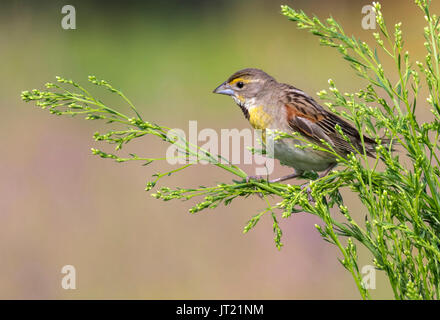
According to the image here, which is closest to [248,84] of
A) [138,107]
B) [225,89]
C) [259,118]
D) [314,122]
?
[225,89]

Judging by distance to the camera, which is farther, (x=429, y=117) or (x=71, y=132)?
(x=71, y=132)

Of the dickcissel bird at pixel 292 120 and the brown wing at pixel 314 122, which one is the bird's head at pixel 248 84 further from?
the brown wing at pixel 314 122

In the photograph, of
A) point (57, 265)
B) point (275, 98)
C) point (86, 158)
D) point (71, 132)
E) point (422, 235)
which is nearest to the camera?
point (422, 235)

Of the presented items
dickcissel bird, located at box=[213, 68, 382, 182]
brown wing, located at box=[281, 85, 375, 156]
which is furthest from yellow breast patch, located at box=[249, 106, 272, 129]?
brown wing, located at box=[281, 85, 375, 156]

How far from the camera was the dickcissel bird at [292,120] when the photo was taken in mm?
3154

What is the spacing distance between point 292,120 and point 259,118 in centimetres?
16

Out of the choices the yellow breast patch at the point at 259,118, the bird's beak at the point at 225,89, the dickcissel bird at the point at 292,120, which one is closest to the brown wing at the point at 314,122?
the dickcissel bird at the point at 292,120

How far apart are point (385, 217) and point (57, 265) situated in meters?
4.27

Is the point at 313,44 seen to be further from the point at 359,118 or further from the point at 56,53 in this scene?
the point at 359,118

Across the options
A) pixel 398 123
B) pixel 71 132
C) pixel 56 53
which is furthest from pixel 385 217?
pixel 56 53

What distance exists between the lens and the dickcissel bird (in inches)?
124

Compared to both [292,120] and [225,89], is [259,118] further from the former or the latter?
[225,89]

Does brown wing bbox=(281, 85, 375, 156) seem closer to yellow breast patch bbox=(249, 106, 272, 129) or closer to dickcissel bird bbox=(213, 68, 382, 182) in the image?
dickcissel bird bbox=(213, 68, 382, 182)

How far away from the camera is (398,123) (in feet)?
6.10
